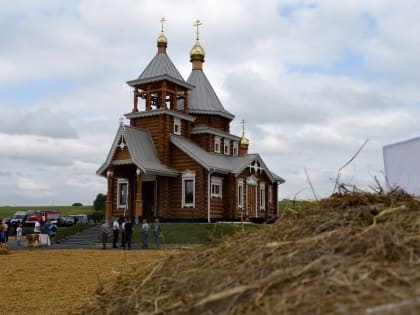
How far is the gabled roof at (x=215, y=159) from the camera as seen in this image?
90.5 feet

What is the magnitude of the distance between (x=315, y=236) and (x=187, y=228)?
20.6 meters

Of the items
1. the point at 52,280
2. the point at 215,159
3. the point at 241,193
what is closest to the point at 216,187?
the point at 215,159

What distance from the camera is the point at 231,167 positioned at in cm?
2970

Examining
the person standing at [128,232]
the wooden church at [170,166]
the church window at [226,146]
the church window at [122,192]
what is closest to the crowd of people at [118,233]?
the person standing at [128,232]

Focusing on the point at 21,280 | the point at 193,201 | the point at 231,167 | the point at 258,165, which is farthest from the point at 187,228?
the point at 21,280

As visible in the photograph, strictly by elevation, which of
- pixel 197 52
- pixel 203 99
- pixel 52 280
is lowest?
pixel 52 280

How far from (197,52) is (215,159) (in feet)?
31.2

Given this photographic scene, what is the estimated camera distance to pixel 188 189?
2822 centimetres

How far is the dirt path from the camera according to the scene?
7852 mm

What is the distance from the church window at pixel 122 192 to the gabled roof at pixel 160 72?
5602mm

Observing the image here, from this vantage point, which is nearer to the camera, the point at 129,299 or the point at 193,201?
the point at 129,299

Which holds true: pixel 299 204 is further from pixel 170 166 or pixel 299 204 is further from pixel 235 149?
pixel 235 149

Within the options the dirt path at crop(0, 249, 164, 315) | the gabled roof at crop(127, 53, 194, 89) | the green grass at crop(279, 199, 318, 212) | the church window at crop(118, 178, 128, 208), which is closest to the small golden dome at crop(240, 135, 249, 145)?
the gabled roof at crop(127, 53, 194, 89)

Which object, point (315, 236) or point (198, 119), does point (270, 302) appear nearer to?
point (315, 236)
